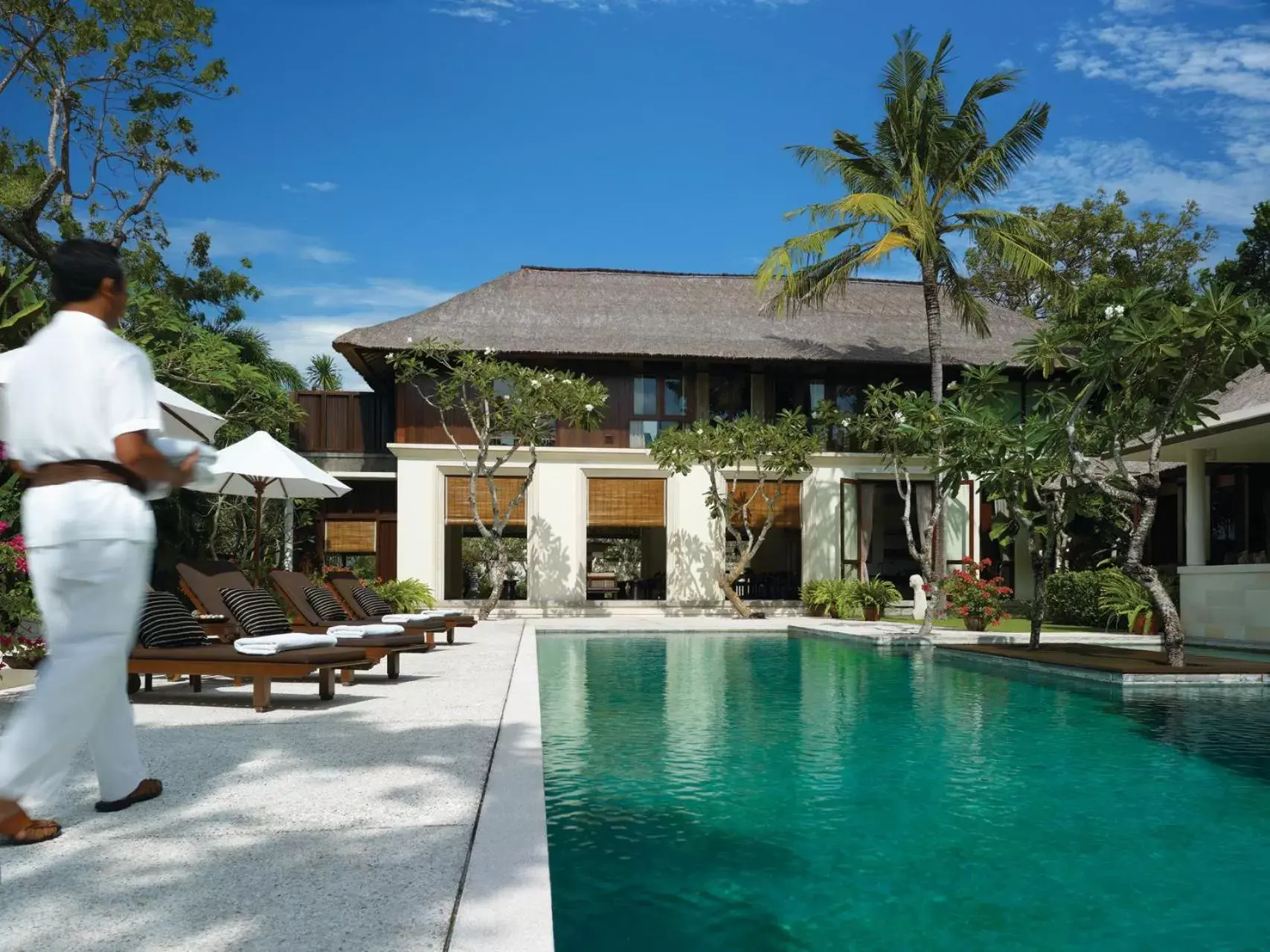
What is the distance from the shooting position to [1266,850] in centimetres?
420

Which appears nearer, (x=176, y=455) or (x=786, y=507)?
(x=176, y=455)

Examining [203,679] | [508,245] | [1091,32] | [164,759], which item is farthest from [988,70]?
[164,759]

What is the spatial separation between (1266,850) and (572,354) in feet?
60.6

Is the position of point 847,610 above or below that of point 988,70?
below

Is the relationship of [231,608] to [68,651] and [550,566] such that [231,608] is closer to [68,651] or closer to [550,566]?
[68,651]

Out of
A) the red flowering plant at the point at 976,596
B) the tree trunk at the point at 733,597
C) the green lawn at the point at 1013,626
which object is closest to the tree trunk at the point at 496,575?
the tree trunk at the point at 733,597

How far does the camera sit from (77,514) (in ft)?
9.25

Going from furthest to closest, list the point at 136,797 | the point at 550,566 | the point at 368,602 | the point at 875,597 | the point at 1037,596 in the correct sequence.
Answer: the point at 550,566
the point at 875,597
the point at 1037,596
the point at 368,602
the point at 136,797

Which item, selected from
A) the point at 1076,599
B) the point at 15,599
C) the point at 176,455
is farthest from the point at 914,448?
the point at 176,455

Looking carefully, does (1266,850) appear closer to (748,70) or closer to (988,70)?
(988,70)

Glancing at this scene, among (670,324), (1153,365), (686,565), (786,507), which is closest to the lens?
(1153,365)

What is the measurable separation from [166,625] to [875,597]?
15436 mm

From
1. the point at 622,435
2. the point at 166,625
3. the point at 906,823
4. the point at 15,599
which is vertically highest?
the point at 622,435

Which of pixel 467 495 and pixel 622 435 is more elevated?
pixel 622 435
